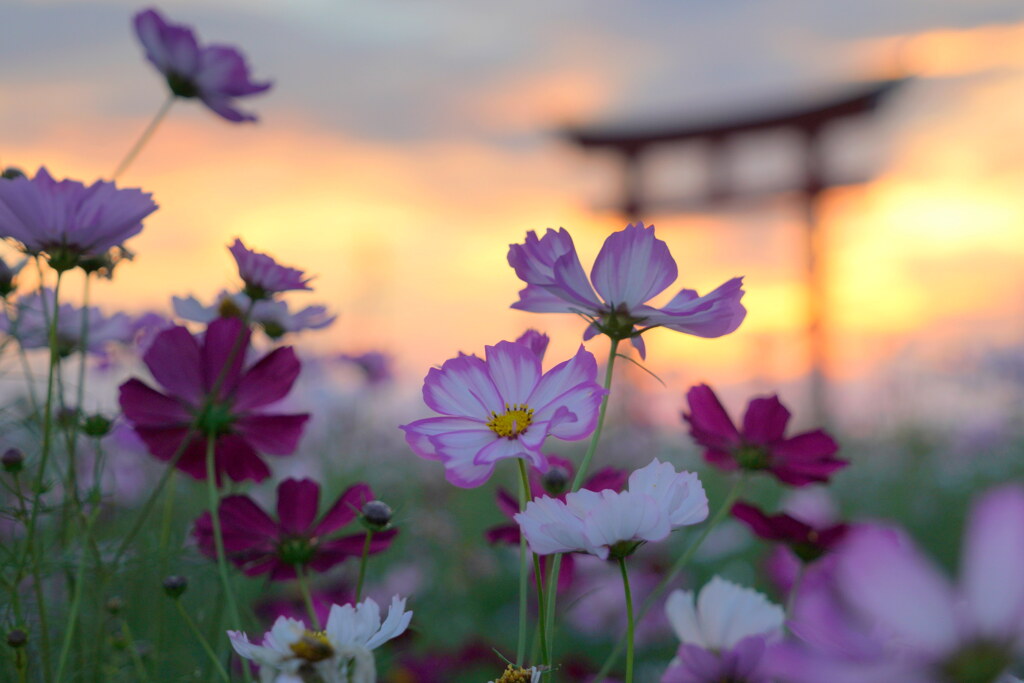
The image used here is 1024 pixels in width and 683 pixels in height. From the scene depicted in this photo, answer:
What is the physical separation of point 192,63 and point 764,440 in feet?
1.91

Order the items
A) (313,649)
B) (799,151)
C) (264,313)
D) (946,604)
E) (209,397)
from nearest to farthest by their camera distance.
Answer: (946,604) < (313,649) < (209,397) < (264,313) < (799,151)

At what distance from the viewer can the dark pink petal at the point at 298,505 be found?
22.5 inches

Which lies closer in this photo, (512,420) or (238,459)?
(512,420)

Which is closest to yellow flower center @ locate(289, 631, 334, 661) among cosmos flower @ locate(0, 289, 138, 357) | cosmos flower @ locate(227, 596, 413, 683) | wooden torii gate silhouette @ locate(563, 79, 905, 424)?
cosmos flower @ locate(227, 596, 413, 683)

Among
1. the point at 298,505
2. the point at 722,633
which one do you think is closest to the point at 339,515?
the point at 298,505

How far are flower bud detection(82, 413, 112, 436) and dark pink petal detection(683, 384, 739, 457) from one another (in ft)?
1.27

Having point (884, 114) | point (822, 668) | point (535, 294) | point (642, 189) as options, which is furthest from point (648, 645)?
point (642, 189)

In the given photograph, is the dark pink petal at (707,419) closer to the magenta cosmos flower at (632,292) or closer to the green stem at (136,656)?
the magenta cosmos flower at (632,292)

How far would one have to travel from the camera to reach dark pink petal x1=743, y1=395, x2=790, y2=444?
583mm

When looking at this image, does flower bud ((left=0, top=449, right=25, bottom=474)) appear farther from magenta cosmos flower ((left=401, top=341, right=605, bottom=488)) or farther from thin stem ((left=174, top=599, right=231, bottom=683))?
magenta cosmos flower ((left=401, top=341, right=605, bottom=488))

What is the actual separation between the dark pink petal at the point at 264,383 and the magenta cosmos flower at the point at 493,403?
0.48ft

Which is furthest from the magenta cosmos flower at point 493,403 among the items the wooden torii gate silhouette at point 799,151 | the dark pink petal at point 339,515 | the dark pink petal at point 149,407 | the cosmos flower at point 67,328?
the wooden torii gate silhouette at point 799,151

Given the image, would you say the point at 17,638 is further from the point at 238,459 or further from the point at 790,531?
the point at 790,531

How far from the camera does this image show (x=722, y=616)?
55 cm
